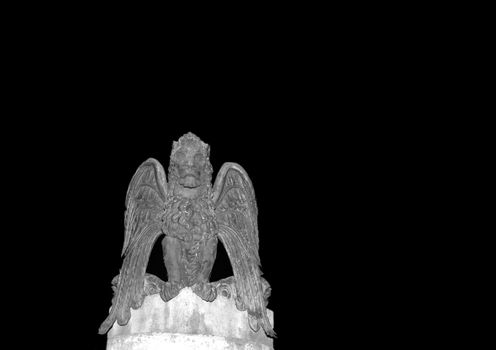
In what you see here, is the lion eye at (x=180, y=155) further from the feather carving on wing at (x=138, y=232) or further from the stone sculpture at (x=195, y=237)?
the feather carving on wing at (x=138, y=232)

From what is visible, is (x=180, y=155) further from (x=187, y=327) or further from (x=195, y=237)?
(x=187, y=327)

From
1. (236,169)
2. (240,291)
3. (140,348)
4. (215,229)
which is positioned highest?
(236,169)

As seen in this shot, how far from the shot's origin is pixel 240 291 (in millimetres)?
5363

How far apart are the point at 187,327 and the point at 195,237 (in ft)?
1.77

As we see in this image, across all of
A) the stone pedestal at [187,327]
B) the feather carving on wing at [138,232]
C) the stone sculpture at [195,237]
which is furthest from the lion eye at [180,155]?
the stone pedestal at [187,327]

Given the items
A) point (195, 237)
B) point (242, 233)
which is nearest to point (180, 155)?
point (195, 237)

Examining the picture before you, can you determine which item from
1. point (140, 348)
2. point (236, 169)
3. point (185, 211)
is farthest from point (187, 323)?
point (236, 169)

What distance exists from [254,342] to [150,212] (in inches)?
40.9

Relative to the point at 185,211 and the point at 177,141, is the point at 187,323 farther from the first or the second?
the point at 177,141

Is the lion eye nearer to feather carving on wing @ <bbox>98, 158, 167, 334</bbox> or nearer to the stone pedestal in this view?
feather carving on wing @ <bbox>98, 158, 167, 334</bbox>

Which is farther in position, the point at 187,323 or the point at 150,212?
the point at 150,212

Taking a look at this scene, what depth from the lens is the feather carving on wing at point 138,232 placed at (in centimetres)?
535

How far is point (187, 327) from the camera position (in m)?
5.19

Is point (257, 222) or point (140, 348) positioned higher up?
point (257, 222)
